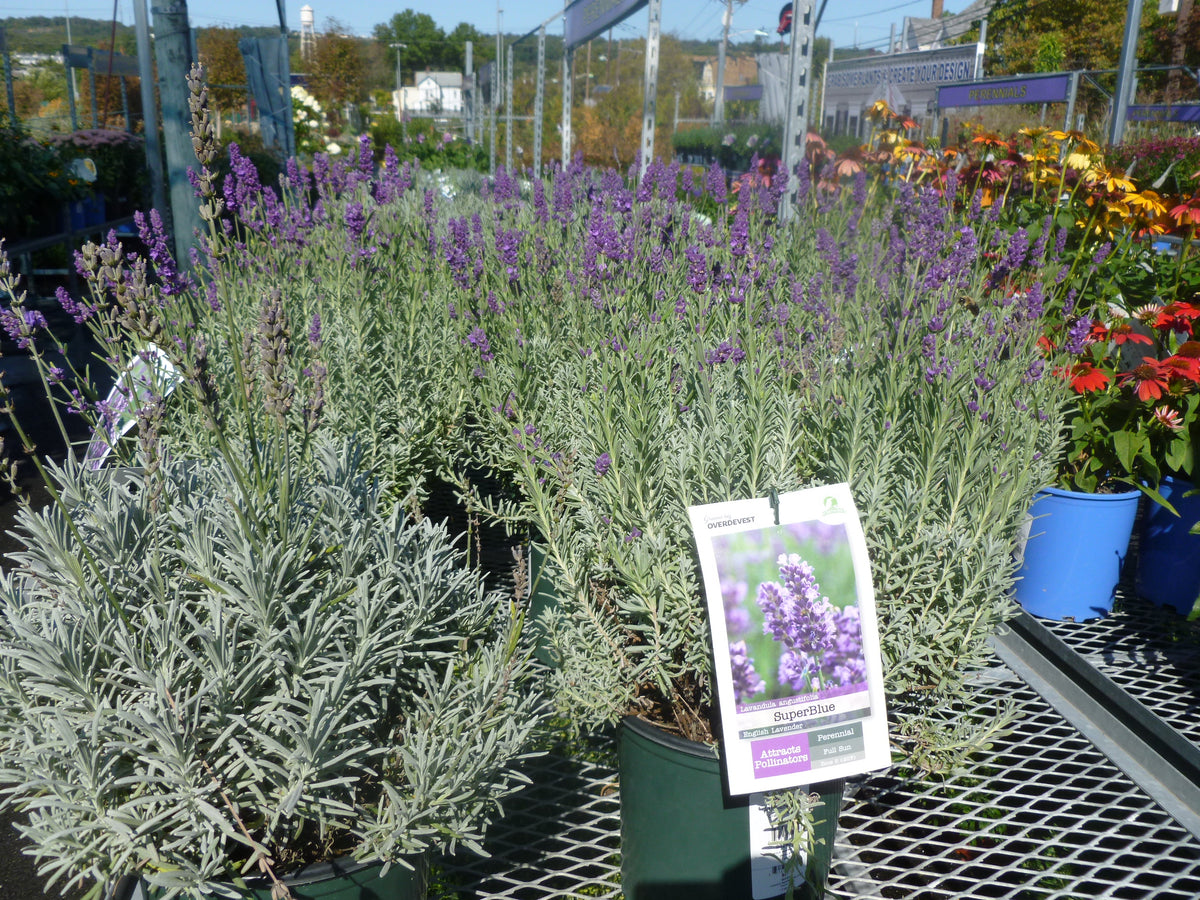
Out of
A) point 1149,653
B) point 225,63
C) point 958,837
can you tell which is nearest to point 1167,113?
point 1149,653

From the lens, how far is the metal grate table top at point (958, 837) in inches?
65.2

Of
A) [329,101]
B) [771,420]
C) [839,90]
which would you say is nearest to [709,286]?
[771,420]

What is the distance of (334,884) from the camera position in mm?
1222

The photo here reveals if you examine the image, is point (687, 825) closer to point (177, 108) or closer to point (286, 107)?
point (177, 108)

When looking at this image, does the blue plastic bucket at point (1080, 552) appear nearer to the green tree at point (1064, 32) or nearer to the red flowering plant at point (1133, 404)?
the red flowering plant at point (1133, 404)

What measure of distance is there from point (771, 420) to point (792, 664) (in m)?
0.73

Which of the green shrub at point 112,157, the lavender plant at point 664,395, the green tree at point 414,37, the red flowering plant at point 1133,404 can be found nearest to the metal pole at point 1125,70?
the lavender plant at point 664,395

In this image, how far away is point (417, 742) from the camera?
134cm

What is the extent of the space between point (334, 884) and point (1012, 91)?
6.67 m

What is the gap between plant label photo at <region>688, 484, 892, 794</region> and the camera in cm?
136

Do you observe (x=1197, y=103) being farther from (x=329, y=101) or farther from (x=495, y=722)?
(x=329, y=101)

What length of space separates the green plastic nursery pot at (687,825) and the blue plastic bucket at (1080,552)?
1690 millimetres

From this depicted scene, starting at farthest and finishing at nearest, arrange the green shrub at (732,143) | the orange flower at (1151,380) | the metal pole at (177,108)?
the green shrub at (732,143), the metal pole at (177,108), the orange flower at (1151,380)

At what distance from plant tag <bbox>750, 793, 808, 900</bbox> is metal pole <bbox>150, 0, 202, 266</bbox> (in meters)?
3.47
